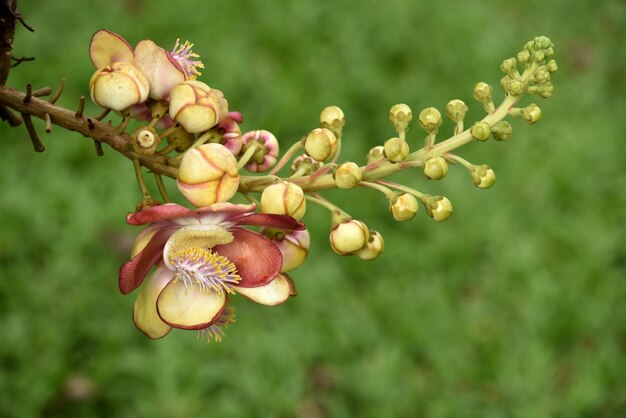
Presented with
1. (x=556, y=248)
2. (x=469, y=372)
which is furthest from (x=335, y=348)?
(x=556, y=248)

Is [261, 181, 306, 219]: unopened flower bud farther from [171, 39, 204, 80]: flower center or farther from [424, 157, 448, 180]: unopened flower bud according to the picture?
[171, 39, 204, 80]: flower center

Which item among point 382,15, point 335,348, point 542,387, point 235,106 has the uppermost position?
point 382,15

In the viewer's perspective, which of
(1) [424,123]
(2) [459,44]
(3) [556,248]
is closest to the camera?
(1) [424,123]

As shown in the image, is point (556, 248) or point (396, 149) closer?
point (396, 149)

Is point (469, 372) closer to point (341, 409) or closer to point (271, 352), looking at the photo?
point (341, 409)

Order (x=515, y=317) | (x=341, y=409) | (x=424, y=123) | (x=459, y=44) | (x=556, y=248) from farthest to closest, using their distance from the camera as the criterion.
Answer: (x=459, y=44) < (x=556, y=248) < (x=515, y=317) < (x=341, y=409) < (x=424, y=123)

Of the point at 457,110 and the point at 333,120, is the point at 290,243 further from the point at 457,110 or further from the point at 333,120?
the point at 457,110

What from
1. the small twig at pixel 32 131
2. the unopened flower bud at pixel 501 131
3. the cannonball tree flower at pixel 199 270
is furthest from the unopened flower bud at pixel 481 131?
the small twig at pixel 32 131
